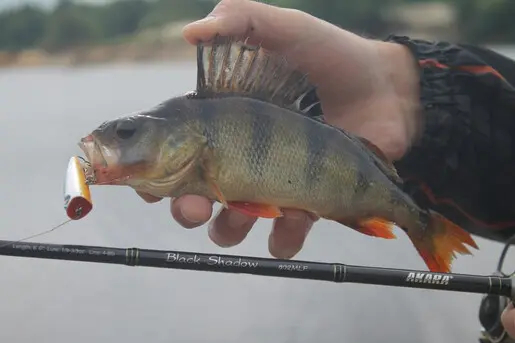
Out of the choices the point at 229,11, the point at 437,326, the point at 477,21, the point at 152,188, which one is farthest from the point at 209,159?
the point at 477,21

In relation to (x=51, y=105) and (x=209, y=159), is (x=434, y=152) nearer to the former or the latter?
(x=209, y=159)

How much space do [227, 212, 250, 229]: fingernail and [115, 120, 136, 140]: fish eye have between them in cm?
32

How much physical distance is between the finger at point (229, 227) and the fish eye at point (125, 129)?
0.99 feet

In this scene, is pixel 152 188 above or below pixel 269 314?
above

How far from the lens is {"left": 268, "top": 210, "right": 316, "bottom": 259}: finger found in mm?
1626

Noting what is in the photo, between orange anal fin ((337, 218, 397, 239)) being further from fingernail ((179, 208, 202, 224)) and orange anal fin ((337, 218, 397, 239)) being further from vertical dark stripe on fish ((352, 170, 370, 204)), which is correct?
fingernail ((179, 208, 202, 224))

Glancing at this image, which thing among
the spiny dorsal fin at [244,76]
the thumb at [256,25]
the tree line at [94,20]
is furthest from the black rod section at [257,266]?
the tree line at [94,20]

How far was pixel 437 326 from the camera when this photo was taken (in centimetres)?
172

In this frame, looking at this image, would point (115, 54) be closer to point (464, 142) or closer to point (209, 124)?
point (464, 142)

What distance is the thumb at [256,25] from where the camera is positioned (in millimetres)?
1491

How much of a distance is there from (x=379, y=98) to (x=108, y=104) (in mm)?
1399

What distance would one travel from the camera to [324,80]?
76.3 inches

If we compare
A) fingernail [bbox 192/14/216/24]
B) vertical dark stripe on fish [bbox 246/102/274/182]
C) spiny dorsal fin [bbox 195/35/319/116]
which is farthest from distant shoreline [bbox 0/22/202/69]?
vertical dark stripe on fish [bbox 246/102/274/182]

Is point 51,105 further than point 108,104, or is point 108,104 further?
point 51,105
